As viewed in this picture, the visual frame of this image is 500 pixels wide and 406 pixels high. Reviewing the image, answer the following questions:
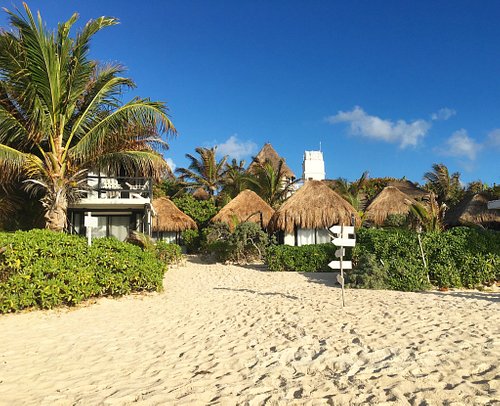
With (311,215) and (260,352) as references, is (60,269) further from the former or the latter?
(311,215)

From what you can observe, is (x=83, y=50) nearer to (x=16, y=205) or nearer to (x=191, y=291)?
(x=16, y=205)

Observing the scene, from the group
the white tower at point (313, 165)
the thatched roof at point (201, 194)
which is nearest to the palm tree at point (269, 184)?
the thatched roof at point (201, 194)

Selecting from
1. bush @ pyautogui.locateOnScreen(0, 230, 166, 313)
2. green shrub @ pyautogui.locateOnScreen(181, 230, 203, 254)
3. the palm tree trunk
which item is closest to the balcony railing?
the palm tree trunk

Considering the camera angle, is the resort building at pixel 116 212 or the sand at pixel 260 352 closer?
the sand at pixel 260 352

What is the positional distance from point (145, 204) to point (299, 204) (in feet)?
23.4

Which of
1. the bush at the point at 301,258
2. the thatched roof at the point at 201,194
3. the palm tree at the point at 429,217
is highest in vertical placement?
the thatched roof at the point at 201,194

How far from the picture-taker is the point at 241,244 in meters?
16.6

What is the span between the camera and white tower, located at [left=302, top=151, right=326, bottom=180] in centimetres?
4166

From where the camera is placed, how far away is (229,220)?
66.3 feet

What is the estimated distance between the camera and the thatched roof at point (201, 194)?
2927 cm

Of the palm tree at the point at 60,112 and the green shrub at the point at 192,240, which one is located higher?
the palm tree at the point at 60,112

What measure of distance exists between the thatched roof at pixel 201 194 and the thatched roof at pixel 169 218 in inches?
241

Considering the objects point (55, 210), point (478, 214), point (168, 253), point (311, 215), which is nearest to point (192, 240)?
point (168, 253)

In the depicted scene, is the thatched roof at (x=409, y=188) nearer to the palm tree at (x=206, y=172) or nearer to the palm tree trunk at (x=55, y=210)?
the palm tree at (x=206, y=172)
